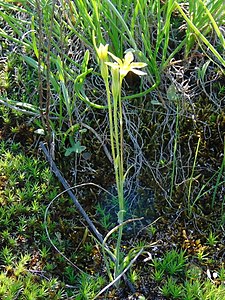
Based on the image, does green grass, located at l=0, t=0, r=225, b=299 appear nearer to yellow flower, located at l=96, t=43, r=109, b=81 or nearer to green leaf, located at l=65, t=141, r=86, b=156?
green leaf, located at l=65, t=141, r=86, b=156

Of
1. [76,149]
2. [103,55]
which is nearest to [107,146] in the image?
[76,149]

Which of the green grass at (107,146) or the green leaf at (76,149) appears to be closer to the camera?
the green grass at (107,146)

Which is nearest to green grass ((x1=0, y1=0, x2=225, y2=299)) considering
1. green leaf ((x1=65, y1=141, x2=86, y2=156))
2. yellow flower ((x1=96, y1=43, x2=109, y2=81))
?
green leaf ((x1=65, y1=141, x2=86, y2=156))

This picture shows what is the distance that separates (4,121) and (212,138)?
70 cm

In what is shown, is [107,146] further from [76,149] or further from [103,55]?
[103,55]

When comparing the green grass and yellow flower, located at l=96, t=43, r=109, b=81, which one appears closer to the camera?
yellow flower, located at l=96, t=43, r=109, b=81

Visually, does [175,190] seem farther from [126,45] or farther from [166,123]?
[126,45]

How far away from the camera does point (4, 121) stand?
161 cm

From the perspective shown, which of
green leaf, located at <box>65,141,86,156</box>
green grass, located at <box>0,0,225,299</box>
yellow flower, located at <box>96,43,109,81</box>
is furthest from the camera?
green leaf, located at <box>65,141,86,156</box>

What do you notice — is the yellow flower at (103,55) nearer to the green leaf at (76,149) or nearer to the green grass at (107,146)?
the green grass at (107,146)

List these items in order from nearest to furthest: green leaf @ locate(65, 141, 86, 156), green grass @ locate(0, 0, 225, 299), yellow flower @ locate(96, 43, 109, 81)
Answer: yellow flower @ locate(96, 43, 109, 81)
green grass @ locate(0, 0, 225, 299)
green leaf @ locate(65, 141, 86, 156)

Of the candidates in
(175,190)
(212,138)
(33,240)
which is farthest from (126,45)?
(33,240)

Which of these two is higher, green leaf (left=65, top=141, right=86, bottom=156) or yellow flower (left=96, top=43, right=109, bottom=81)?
yellow flower (left=96, top=43, right=109, bottom=81)

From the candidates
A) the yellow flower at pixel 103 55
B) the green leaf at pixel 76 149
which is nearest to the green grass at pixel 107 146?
the green leaf at pixel 76 149
